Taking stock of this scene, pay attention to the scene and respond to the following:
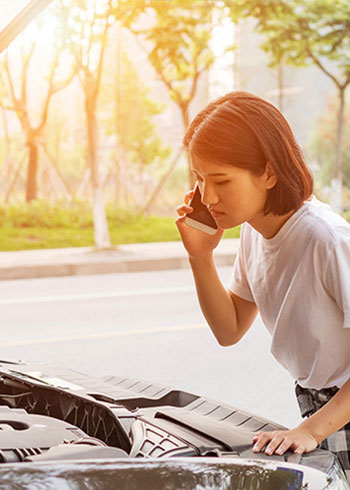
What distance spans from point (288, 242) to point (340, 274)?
0.15 meters

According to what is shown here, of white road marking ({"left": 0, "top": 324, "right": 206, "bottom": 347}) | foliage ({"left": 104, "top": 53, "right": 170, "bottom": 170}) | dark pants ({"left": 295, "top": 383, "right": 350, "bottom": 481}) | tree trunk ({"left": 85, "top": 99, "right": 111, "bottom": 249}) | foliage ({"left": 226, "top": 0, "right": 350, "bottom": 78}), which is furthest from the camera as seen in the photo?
foliage ({"left": 104, "top": 53, "right": 170, "bottom": 170})

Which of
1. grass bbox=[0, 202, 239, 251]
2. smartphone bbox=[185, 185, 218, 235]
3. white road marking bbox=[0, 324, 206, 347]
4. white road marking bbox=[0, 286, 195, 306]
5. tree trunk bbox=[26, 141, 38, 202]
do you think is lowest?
grass bbox=[0, 202, 239, 251]

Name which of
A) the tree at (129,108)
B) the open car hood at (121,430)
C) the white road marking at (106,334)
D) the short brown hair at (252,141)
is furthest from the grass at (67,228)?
the short brown hair at (252,141)

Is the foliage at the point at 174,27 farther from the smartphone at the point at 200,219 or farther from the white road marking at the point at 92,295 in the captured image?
the smartphone at the point at 200,219

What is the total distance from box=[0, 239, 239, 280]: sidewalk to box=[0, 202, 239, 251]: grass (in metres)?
1.15

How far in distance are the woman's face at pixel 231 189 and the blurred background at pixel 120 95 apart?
1050 centimetres

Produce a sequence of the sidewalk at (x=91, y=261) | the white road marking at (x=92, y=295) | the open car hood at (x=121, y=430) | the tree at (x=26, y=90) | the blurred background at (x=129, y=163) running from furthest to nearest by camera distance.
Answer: the tree at (x=26, y=90) → the sidewalk at (x=91, y=261) → the white road marking at (x=92, y=295) → the blurred background at (x=129, y=163) → the open car hood at (x=121, y=430)

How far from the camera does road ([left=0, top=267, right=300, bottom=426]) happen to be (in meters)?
4.91

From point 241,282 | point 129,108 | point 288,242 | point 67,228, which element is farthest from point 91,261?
point 288,242

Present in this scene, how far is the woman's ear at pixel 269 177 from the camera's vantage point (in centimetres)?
161

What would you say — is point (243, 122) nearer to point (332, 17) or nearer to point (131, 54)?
point (332, 17)

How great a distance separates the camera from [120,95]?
55.9 feet

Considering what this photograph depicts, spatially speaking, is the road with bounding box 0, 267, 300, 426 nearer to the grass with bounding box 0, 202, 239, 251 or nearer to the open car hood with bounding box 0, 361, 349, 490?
the open car hood with bounding box 0, 361, 349, 490

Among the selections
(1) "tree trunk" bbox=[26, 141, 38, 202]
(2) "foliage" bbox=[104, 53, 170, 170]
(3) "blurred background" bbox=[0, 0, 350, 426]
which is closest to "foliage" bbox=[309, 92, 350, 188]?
(3) "blurred background" bbox=[0, 0, 350, 426]
